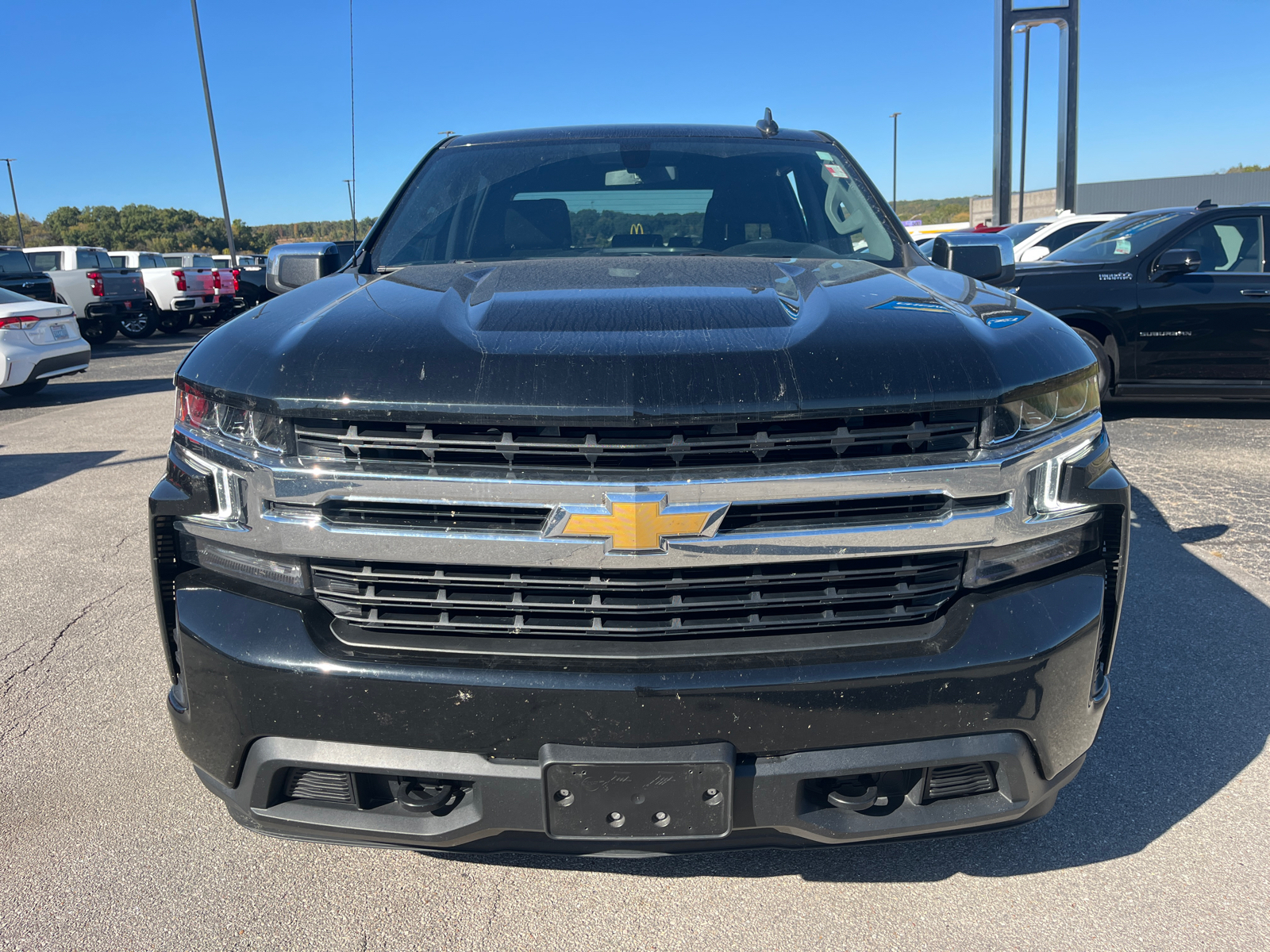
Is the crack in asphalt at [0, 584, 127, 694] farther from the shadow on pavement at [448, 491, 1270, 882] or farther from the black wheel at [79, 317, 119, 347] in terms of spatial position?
the black wheel at [79, 317, 119, 347]

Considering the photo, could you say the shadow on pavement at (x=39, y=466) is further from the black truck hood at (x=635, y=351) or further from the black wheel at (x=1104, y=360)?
the black wheel at (x=1104, y=360)

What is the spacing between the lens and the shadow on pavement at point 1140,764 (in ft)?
7.25

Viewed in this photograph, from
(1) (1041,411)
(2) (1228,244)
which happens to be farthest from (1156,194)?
(1) (1041,411)

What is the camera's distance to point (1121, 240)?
7648mm

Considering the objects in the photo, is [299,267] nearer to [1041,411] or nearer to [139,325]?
[1041,411]

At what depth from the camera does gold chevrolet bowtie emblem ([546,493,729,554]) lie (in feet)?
5.19

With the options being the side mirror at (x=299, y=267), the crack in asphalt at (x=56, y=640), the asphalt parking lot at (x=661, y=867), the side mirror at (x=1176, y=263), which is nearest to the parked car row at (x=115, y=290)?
the crack in asphalt at (x=56, y=640)

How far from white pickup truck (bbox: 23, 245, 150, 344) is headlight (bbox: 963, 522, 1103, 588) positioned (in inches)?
716

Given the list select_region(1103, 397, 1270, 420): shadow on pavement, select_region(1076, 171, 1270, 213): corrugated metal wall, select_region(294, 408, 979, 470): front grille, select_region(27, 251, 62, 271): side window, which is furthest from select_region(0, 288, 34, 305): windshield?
select_region(1076, 171, 1270, 213): corrugated metal wall

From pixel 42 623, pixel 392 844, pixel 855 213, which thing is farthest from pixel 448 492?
pixel 42 623

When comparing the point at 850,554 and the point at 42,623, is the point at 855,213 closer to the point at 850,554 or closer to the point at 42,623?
the point at 850,554

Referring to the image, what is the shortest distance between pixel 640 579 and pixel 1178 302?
702cm

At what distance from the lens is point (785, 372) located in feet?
5.37

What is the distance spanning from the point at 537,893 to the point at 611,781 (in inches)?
27.4
